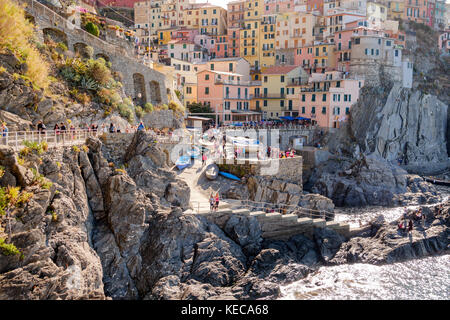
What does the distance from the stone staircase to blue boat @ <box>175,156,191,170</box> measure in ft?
18.4

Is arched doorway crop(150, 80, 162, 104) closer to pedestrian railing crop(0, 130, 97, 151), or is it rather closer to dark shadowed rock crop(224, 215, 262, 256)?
pedestrian railing crop(0, 130, 97, 151)

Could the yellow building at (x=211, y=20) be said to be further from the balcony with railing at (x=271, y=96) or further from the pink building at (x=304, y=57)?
the balcony with railing at (x=271, y=96)

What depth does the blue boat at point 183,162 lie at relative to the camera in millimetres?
32594

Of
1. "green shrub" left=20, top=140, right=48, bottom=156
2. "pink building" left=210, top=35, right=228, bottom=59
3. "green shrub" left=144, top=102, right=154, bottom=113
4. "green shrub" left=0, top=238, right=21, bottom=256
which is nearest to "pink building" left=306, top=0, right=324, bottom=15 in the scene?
"pink building" left=210, top=35, right=228, bottom=59

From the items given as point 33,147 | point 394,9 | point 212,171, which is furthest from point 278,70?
point 33,147

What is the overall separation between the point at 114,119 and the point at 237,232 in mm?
12787

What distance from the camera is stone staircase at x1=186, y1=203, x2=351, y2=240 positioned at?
26016mm

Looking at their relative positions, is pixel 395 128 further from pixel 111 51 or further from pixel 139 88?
pixel 111 51

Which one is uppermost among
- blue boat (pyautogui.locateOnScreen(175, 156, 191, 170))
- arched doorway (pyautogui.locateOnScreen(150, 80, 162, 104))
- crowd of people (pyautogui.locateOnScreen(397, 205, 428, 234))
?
arched doorway (pyautogui.locateOnScreen(150, 80, 162, 104))

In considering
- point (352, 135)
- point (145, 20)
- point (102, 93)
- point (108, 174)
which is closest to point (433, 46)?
→ point (352, 135)

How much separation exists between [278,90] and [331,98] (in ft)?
28.3

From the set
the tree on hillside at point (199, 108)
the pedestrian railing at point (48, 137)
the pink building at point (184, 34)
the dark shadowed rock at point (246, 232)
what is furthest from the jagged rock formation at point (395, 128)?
the pedestrian railing at point (48, 137)
